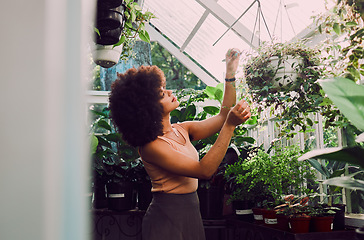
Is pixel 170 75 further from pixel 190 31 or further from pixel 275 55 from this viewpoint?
pixel 275 55

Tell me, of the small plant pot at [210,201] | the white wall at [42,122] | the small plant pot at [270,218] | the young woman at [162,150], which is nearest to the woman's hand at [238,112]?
the young woman at [162,150]

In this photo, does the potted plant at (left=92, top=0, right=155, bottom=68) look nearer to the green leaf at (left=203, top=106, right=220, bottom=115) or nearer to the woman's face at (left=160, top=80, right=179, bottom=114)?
the woman's face at (left=160, top=80, right=179, bottom=114)

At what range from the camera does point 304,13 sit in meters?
3.13

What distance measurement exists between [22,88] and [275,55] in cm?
188

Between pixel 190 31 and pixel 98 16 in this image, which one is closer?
pixel 98 16

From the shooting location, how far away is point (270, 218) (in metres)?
2.19

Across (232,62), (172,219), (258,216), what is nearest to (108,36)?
(232,62)

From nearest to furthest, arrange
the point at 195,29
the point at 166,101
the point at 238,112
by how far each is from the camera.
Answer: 1. the point at 238,112
2. the point at 166,101
3. the point at 195,29

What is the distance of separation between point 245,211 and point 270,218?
433 mm

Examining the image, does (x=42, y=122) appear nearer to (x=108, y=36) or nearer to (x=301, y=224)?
(x=108, y=36)

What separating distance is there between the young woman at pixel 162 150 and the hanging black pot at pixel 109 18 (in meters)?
0.26

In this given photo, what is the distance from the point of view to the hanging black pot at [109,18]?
1662 mm

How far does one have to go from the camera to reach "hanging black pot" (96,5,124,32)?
1.66 metres

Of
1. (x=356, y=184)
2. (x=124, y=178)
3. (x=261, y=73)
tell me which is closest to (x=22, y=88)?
(x=356, y=184)
